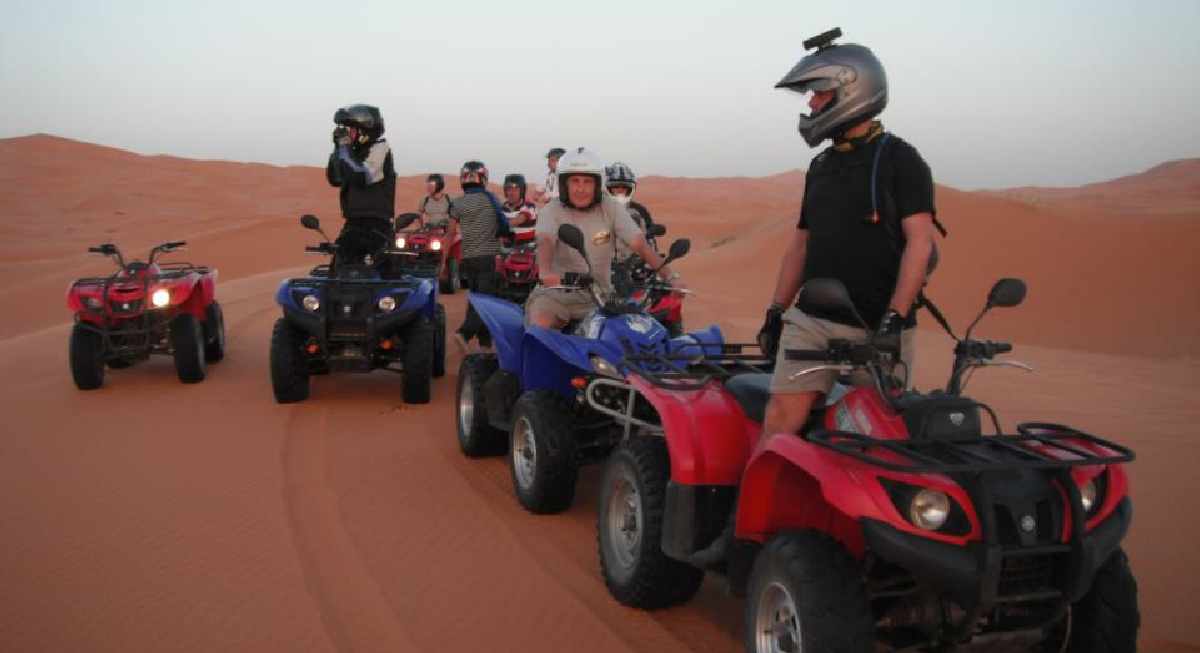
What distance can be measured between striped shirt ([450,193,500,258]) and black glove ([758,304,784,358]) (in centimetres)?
856

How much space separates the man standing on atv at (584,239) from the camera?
6.86 m

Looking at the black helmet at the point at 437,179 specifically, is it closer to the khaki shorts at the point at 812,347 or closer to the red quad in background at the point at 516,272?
the red quad in background at the point at 516,272

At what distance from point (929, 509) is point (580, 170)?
168 inches

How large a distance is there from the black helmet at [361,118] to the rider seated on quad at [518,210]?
18.4 feet

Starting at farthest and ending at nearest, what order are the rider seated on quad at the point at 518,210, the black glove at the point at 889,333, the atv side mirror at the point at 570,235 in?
the rider seated on quad at the point at 518,210 → the atv side mirror at the point at 570,235 → the black glove at the point at 889,333

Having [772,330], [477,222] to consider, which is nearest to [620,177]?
[477,222]

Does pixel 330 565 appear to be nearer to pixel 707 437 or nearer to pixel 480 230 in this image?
pixel 707 437

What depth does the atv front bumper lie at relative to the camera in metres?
3.08

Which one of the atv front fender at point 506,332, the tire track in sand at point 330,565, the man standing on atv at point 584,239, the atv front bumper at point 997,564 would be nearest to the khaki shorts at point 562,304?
the man standing on atv at point 584,239

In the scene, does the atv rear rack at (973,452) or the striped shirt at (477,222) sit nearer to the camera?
the atv rear rack at (973,452)

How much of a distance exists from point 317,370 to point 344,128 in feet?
7.65

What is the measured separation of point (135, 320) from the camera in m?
10.6

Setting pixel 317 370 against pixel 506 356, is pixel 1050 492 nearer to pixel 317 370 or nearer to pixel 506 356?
pixel 506 356

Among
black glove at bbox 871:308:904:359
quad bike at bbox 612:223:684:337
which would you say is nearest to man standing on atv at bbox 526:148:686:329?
quad bike at bbox 612:223:684:337
